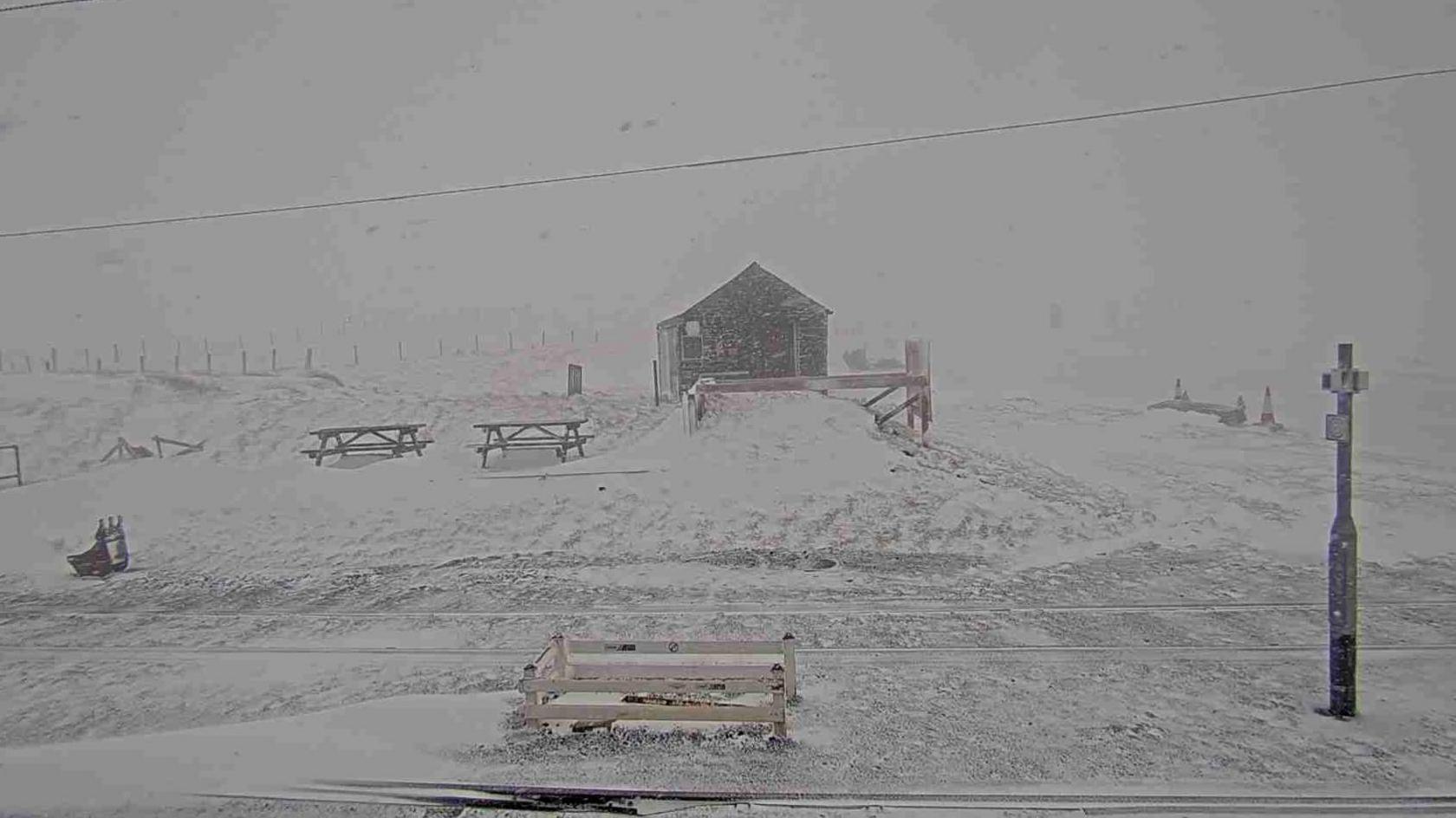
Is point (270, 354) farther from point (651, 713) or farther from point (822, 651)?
point (651, 713)

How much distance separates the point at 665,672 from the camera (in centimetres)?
677

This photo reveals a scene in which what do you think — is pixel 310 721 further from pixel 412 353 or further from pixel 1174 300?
pixel 1174 300

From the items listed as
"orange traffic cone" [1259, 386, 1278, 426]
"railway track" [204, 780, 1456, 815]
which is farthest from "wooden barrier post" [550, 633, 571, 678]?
"orange traffic cone" [1259, 386, 1278, 426]

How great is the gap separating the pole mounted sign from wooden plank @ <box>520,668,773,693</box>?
4.64 meters

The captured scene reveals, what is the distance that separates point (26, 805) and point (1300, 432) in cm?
2409

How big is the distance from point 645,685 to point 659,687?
0.13 metres

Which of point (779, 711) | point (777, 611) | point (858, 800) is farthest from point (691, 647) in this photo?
point (777, 611)

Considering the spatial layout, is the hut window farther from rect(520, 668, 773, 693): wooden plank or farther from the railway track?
the railway track

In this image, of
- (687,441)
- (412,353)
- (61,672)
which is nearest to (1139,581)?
(687,441)

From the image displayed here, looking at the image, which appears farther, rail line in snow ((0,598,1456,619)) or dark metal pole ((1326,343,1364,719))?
rail line in snow ((0,598,1456,619))

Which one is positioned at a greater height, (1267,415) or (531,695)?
(1267,415)

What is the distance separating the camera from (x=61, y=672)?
26.3 ft

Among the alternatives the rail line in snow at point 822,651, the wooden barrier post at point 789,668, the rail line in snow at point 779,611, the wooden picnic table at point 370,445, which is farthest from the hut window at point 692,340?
the wooden barrier post at point 789,668

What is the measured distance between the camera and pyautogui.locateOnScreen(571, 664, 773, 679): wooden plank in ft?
22.0
